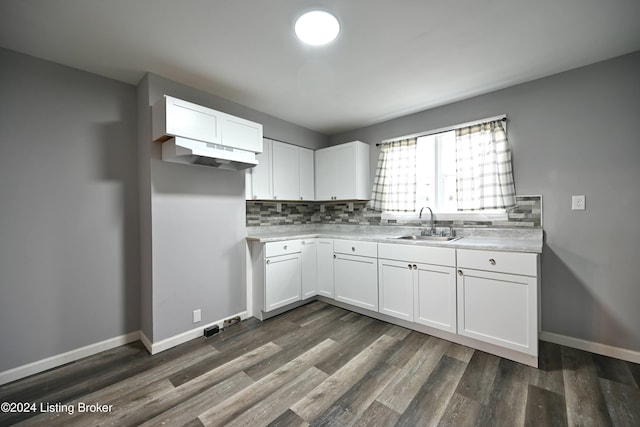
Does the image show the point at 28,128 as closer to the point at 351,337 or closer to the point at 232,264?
the point at 232,264

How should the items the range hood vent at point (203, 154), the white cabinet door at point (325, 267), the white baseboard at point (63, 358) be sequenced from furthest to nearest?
1. the white cabinet door at point (325, 267)
2. the range hood vent at point (203, 154)
3. the white baseboard at point (63, 358)

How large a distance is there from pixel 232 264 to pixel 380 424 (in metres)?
2.00

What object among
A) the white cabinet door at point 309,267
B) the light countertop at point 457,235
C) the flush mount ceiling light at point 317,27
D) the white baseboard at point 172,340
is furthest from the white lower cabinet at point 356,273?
the flush mount ceiling light at point 317,27

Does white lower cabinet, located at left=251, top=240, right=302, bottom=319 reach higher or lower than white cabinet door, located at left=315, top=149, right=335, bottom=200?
lower

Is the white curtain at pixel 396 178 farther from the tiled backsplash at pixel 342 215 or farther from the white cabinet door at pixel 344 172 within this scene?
the white cabinet door at pixel 344 172

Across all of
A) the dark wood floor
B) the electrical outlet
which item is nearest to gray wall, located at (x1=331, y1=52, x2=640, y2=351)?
the electrical outlet

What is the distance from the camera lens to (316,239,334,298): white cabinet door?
3276 mm

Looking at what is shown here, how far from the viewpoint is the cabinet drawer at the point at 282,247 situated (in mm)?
2885

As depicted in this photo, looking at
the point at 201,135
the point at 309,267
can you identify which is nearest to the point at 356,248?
the point at 309,267

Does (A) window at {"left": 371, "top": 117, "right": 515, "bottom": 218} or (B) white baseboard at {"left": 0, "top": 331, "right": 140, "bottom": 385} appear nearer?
(B) white baseboard at {"left": 0, "top": 331, "right": 140, "bottom": 385}

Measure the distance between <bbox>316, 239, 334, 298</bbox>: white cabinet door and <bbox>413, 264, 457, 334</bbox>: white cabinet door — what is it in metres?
1.07

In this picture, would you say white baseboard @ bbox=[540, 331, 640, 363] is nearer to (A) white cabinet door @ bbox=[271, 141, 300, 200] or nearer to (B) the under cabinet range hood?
(A) white cabinet door @ bbox=[271, 141, 300, 200]

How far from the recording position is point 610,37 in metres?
1.89

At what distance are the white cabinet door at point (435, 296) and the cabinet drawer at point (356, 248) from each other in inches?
19.7
